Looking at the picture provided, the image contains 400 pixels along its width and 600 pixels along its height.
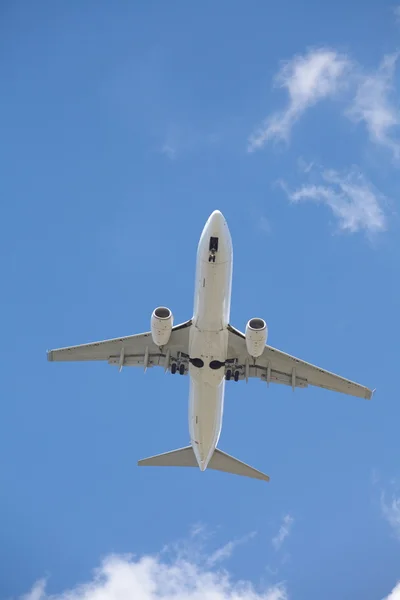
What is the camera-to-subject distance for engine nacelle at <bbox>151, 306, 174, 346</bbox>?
33.4 meters

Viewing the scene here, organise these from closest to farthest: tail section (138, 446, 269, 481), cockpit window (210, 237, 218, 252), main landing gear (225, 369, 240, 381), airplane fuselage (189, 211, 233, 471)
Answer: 1. cockpit window (210, 237, 218, 252)
2. airplane fuselage (189, 211, 233, 471)
3. main landing gear (225, 369, 240, 381)
4. tail section (138, 446, 269, 481)

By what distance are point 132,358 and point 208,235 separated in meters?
11.1

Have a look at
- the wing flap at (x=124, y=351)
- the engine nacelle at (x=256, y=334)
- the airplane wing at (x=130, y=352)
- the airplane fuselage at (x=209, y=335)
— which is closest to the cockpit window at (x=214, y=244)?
the airplane fuselage at (x=209, y=335)

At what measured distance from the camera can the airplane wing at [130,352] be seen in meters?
37.2

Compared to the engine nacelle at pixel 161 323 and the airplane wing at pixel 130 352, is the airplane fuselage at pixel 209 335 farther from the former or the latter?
the airplane wing at pixel 130 352

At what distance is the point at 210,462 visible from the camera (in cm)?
4062

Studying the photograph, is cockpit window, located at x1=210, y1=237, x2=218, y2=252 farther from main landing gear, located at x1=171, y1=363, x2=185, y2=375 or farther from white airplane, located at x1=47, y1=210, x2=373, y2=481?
main landing gear, located at x1=171, y1=363, x2=185, y2=375

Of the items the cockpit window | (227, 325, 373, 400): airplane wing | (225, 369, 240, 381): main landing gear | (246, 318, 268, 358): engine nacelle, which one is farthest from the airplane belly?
the cockpit window

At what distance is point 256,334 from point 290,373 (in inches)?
271

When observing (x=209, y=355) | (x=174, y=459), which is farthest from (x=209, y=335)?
(x=174, y=459)

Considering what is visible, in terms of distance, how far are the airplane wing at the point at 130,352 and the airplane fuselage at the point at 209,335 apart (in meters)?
2.76

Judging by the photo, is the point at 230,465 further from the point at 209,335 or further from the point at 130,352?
the point at 209,335

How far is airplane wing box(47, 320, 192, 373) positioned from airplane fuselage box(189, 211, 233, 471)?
9.07ft

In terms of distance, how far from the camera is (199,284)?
31.3m
